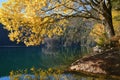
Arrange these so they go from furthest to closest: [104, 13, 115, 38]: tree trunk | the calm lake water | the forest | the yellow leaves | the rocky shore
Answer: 1. the calm lake water
2. [104, 13, 115, 38]: tree trunk
3. the yellow leaves
4. the forest
5. the rocky shore

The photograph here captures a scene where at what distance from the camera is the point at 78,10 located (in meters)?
27.5

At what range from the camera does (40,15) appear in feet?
79.7

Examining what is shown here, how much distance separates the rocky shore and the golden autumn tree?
13.3 ft

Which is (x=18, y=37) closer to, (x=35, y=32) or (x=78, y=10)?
(x=35, y=32)

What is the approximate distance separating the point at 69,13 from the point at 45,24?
10.2 ft

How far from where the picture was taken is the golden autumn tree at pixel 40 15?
23605 mm

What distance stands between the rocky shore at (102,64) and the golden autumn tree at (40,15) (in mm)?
4063

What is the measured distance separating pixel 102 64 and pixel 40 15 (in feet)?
20.6

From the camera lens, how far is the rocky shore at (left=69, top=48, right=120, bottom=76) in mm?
21766

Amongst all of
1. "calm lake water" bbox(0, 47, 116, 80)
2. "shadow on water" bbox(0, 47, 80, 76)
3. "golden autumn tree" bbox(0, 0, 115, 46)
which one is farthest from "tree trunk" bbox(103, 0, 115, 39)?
"shadow on water" bbox(0, 47, 80, 76)

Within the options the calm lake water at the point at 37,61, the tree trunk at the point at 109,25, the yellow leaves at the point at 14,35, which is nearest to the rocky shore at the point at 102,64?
the calm lake water at the point at 37,61

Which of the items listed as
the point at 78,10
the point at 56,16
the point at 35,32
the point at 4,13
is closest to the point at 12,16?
the point at 4,13

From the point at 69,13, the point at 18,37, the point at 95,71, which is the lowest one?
the point at 95,71

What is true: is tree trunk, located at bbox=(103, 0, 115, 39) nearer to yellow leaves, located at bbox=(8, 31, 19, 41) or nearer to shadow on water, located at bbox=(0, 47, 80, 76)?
shadow on water, located at bbox=(0, 47, 80, 76)
